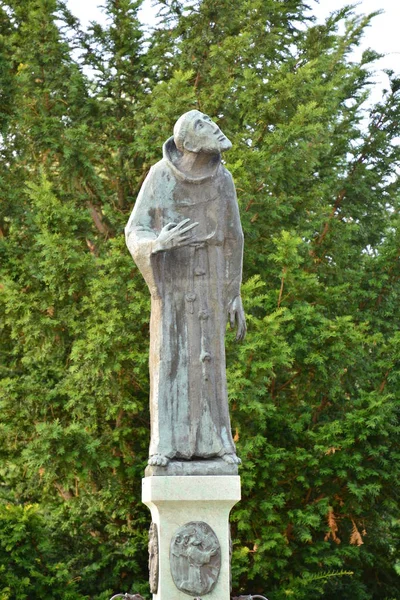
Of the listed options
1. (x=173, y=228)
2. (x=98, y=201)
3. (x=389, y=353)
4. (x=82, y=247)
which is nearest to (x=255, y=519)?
(x=389, y=353)

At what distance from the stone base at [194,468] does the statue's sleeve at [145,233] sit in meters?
1.05

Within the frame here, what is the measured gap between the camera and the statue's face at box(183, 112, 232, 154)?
6.56 m

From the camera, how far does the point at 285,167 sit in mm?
13422

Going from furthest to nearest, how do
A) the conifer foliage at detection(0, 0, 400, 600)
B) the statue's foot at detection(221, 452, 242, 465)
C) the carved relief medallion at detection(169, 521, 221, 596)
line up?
the conifer foliage at detection(0, 0, 400, 600)
the statue's foot at detection(221, 452, 242, 465)
the carved relief medallion at detection(169, 521, 221, 596)

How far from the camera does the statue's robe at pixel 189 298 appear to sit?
641 centimetres

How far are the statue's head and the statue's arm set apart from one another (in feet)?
0.91

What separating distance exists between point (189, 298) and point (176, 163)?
847mm

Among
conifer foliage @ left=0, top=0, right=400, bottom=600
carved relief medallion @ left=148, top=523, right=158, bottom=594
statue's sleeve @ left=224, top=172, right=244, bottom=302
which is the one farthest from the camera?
conifer foliage @ left=0, top=0, right=400, bottom=600

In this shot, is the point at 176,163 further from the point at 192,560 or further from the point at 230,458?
the point at 192,560

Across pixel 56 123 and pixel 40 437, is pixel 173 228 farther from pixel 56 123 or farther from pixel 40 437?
pixel 56 123

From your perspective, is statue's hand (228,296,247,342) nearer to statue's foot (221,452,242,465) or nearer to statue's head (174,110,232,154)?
statue's foot (221,452,242,465)

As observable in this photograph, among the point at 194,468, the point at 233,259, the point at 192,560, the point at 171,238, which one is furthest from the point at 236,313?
the point at 192,560

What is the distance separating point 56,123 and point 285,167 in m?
2.96

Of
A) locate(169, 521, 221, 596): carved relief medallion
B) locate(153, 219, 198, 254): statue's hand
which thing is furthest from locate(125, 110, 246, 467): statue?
locate(169, 521, 221, 596): carved relief medallion
